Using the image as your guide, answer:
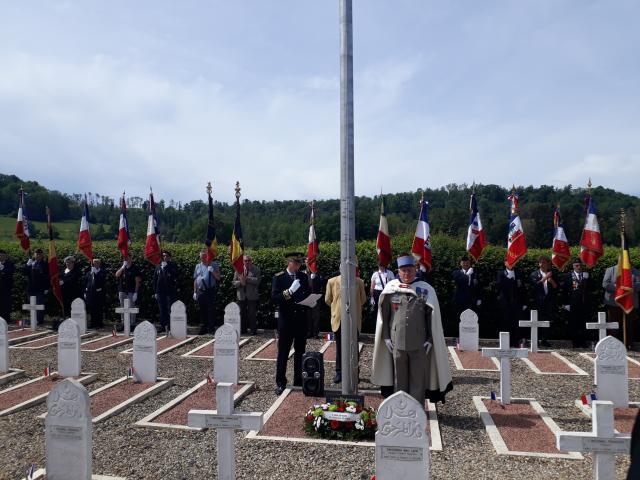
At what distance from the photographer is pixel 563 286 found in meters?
12.8

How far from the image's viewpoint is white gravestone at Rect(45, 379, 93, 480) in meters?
4.68

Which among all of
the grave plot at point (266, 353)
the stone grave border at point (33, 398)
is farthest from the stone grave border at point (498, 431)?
the stone grave border at point (33, 398)

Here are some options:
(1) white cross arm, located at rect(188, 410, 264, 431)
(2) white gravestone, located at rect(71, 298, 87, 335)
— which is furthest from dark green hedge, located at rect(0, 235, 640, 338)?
(1) white cross arm, located at rect(188, 410, 264, 431)

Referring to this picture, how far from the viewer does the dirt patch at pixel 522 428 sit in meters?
Answer: 5.82

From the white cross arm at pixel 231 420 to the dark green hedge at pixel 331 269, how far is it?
9520mm

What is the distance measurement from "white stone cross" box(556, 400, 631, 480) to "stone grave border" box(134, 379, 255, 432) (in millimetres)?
3746

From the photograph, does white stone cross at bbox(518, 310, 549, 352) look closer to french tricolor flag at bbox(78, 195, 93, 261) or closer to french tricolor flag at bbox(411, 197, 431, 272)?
french tricolor flag at bbox(411, 197, 431, 272)

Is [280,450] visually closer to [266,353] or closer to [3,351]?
[266,353]

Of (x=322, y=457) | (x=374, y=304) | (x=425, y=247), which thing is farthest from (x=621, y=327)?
(x=322, y=457)

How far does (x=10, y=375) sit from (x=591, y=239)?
39.5 ft

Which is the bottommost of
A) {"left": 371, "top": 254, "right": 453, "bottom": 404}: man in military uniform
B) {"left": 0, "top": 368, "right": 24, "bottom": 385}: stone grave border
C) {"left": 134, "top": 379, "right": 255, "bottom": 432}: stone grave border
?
{"left": 134, "top": 379, "right": 255, "bottom": 432}: stone grave border

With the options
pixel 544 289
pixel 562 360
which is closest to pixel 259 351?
pixel 562 360

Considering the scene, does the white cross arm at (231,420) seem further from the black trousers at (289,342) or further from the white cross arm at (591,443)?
the black trousers at (289,342)

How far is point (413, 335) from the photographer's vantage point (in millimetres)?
6422
